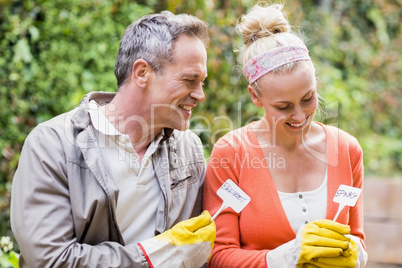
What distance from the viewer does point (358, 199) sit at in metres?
2.16

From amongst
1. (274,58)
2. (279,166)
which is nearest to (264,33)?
(274,58)

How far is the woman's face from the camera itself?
6.51 feet

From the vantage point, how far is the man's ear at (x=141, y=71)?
81.5 inches

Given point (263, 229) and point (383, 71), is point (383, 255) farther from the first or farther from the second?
point (383, 71)

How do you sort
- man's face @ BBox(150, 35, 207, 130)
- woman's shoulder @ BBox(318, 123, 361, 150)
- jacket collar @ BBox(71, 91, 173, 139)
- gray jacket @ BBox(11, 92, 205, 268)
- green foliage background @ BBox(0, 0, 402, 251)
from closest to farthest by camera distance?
gray jacket @ BBox(11, 92, 205, 268)
jacket collar @ BBox(71, 91, 173, 139)
man's face @ BBox(150, 35, 207, 130)
woman's shoulder @ BBox(318, 123, 361, 150)
green foliage background @ BBox(0, 0, 402, 251)

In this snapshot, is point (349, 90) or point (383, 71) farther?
point (383, 71)

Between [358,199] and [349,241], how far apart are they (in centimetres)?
30

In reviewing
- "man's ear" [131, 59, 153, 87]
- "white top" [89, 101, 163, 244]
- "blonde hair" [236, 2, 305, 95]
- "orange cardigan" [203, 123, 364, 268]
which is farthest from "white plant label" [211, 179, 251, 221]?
"man's ear" [131, 59, 153, 87]

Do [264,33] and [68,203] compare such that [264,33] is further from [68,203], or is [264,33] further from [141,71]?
[68,203]

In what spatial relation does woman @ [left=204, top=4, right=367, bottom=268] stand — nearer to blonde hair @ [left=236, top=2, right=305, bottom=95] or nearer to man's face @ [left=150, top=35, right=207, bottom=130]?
blonde hair @ [left=236, top=2, right=305, bottom=95]

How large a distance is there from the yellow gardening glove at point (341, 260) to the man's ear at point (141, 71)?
94 cm

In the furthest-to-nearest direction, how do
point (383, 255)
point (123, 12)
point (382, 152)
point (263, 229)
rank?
point (382, 152) < point (383, 255) < point (123, 12) < point (263, 229)

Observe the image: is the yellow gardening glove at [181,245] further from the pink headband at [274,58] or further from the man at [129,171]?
the pink headband at [274,58]

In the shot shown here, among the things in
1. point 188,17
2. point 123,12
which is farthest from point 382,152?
point 188,17
